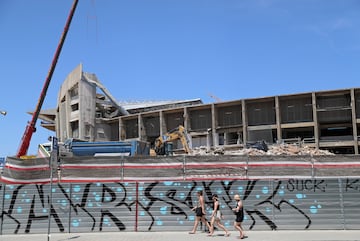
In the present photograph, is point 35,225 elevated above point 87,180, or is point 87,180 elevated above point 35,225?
point 87,180

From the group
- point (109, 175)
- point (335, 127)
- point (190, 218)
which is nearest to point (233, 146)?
point (335, 127)

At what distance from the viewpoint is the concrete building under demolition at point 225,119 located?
62062 millimetres

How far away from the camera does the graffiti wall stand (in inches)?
570

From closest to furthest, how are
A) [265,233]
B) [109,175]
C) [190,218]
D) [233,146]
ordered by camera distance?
[265,233]
[190,218]
[109,175]
[233,146]

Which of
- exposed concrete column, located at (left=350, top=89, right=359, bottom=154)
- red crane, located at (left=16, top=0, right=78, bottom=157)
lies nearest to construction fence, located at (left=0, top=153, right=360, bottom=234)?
red crane, located at (left=16, top=0, right=78, bottom=157)

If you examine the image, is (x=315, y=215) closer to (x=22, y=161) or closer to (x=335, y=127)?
(x=22, y=161)

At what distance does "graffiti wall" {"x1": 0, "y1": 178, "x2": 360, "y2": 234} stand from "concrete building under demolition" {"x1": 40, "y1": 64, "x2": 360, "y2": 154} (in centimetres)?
3989

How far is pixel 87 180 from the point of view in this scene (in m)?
19.6

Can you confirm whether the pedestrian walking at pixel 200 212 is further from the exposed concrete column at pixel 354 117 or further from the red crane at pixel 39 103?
the exposed concrete column at pixel 354 117

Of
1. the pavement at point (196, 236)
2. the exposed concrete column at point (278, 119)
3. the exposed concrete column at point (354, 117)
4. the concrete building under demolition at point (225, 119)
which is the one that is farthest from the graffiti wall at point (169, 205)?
the exposed concrete column at point (278, 119)

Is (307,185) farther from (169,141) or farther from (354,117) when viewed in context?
(354,117)

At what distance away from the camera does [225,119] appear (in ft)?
230

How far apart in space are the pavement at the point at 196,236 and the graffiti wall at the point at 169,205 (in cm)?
47

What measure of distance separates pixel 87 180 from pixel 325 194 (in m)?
10.8
